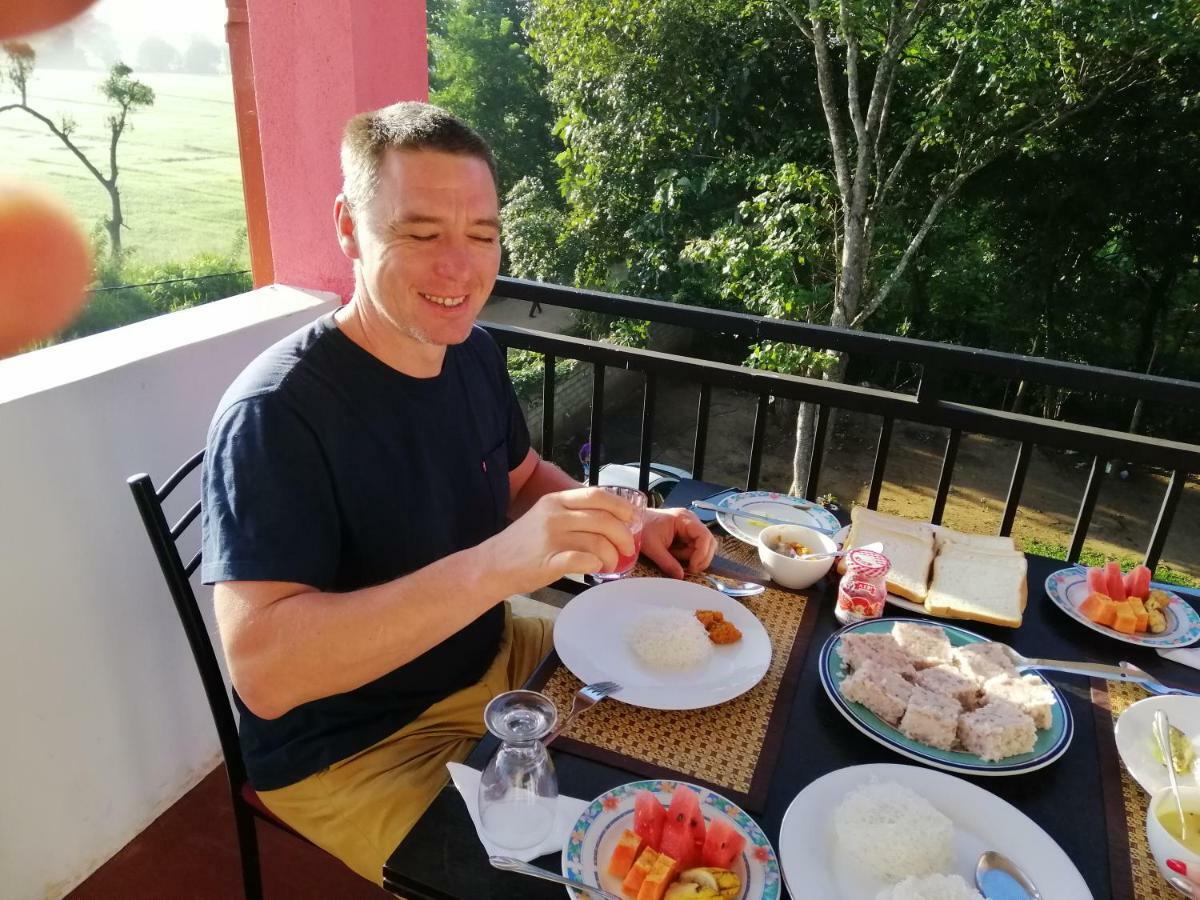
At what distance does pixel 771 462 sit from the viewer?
1242 cm

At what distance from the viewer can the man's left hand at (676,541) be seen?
4.37ft

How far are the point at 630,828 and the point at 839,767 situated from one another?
289mm

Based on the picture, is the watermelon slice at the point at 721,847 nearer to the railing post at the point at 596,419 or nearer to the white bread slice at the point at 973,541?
the white bread slice at the point at 973,541

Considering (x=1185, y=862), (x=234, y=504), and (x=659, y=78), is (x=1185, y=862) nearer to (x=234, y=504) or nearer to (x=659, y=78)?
(x=234, y=504)

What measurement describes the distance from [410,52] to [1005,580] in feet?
6.04

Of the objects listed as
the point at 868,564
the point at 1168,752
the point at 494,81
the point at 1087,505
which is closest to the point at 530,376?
the point at 494,81

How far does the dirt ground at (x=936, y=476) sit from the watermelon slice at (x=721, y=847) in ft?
32.7

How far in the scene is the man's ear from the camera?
1.24m

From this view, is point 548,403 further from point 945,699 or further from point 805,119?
point 805,119

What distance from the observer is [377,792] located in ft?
3.82

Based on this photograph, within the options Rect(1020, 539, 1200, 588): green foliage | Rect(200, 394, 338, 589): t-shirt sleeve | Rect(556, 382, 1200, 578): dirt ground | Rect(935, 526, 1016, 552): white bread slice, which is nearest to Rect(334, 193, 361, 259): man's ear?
Rect(200, 394, 338, 589): t-shirt sleeve

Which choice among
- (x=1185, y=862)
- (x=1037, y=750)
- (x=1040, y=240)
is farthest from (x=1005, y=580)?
(x=1040, y=240)

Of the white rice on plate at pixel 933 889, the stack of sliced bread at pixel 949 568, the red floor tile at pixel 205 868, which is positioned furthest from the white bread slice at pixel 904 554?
the red floor tile at pixel 205 868

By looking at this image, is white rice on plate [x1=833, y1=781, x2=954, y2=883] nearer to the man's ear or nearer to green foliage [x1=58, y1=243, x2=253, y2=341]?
the man's ear
